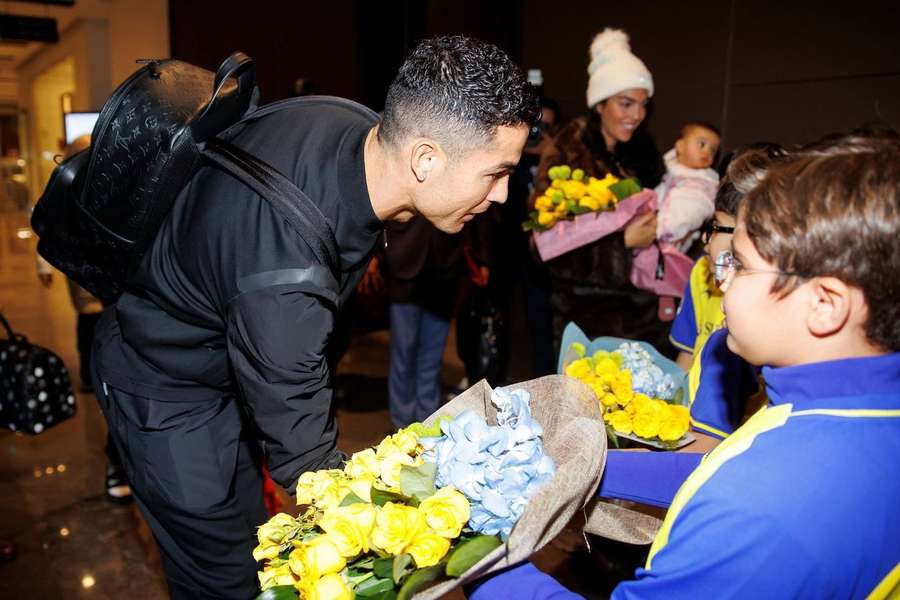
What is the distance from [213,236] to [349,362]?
4.17 meters

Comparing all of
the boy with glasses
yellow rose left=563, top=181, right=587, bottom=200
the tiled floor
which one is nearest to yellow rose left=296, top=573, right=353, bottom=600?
the boy with glasses

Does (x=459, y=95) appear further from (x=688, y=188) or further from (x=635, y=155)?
(x=635, y=155)

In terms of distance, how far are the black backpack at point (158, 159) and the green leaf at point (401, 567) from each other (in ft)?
2.11

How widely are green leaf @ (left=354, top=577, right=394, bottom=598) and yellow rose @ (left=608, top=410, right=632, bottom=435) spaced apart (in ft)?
2.57

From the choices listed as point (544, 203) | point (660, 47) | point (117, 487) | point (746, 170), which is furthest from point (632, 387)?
point (660, 47)

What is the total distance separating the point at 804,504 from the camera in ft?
2.58

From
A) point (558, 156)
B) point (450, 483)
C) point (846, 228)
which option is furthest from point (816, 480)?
point (558, 156)

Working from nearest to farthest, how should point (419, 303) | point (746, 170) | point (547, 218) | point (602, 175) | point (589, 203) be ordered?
point (746, 170) < point (589, 203) < point (547, 218) < point (602, 175) < point (419, 303)

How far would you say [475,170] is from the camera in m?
1.45

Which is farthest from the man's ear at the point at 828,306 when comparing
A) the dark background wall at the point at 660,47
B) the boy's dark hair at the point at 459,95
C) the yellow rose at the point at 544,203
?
the dark background wall at the point at 660,47

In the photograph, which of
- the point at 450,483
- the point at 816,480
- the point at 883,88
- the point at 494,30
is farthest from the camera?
the point at 494,30

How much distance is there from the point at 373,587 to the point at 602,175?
265cm

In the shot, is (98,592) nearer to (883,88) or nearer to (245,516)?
(245,516)

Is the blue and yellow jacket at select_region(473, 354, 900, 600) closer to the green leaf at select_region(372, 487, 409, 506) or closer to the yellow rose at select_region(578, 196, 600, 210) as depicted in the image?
the green leaf at select_region(372, 487, 409, 506)
